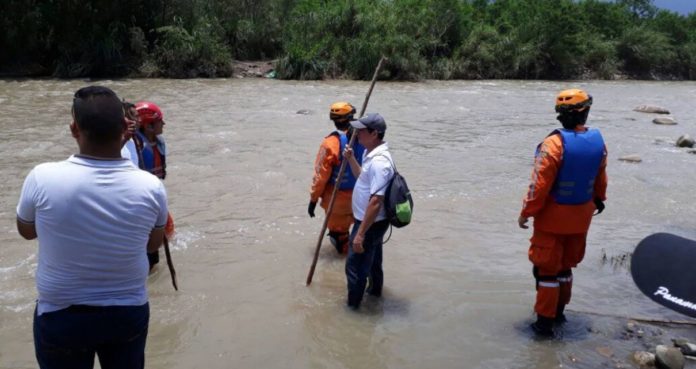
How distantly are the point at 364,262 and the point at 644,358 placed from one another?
217cm

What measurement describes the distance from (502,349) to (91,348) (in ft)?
10.7

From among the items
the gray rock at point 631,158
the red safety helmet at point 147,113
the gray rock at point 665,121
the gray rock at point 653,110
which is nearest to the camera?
the red safety helmet at point 147,113

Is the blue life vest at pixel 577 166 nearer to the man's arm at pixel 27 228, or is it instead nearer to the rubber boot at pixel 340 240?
the rubber boot at pixel 340 240

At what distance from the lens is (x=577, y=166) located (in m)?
4.76

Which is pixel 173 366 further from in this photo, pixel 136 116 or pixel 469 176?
pixel 469 176

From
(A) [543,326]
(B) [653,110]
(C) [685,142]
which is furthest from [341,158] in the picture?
(B) [653,110]

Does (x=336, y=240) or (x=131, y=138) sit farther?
(x=336, y=240)

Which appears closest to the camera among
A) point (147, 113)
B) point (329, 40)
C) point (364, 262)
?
point (364, 262)

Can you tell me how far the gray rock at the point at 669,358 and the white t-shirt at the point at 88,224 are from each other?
3661mm

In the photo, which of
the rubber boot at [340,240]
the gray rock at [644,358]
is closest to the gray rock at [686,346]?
the gray rock at [644,358]

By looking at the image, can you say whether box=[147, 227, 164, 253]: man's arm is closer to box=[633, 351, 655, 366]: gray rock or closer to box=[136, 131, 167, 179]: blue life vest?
box=[136, 131, 167, 179]: blue life vest

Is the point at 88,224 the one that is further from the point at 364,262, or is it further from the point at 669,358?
the point at 669,358

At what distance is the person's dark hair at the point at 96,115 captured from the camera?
259 cm

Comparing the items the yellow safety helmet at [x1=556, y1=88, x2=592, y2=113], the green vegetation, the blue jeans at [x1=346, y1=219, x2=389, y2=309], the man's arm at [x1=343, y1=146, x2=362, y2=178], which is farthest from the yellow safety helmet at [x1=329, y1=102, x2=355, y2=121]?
the green vegetation
